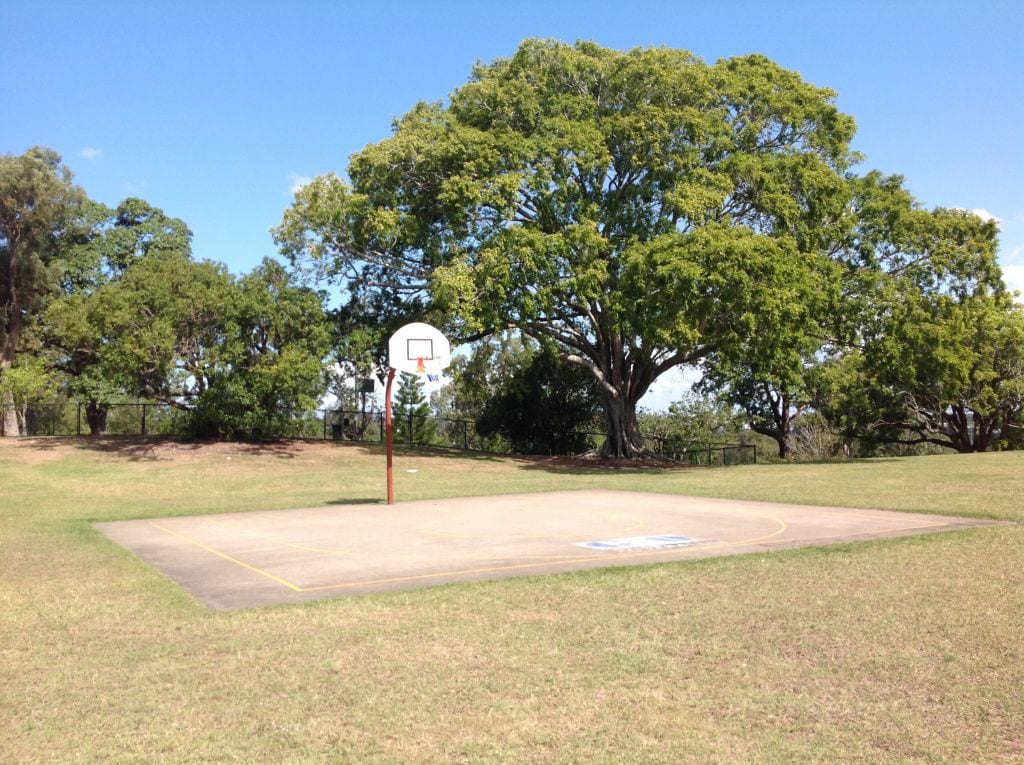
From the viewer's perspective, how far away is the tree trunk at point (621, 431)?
3156cm

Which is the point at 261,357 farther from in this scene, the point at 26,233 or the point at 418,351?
the point at 26,233

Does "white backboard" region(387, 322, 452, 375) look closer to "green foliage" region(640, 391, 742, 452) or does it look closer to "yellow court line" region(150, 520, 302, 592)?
"yellow court line" region(150, 520, 302, 592)

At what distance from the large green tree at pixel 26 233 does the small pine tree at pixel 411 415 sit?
50.8 feet

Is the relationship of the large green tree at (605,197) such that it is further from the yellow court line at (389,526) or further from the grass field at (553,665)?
the grass field at (553,665)

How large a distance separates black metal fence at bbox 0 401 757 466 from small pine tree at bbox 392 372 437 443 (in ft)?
0.15

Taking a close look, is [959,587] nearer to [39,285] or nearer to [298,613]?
[298,613]

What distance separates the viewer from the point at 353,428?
3641cm

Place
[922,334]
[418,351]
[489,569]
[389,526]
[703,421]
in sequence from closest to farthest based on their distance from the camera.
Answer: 1. [489,569]
2. [389,526]
3. [418,351]
4. [922,334]
5. [703,421]

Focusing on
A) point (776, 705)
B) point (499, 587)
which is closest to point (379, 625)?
point (499, 587)

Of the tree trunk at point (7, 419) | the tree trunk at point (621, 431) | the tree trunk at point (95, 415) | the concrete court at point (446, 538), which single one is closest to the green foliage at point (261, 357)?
the tree trunk at point (95, 415)

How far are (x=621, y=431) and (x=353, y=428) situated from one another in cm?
1211

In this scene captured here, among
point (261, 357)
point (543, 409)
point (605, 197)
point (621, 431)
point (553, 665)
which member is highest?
point (605, 197)

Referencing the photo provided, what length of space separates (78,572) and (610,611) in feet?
19.9

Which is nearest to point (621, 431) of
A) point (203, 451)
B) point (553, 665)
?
point (203, 451)
